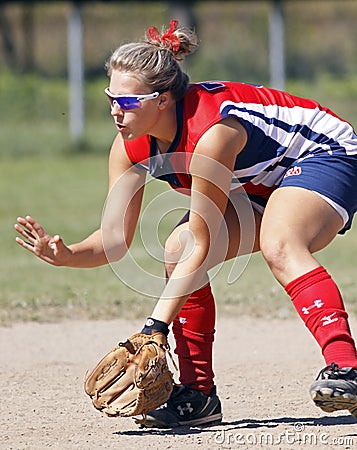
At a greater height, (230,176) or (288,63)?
(230,176)

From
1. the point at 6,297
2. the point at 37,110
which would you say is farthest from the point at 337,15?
the point at 6,297

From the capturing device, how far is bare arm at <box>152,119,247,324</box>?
10.8ft

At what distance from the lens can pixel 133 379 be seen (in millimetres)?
3451

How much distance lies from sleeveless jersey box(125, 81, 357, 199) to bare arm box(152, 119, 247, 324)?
0.22 ft

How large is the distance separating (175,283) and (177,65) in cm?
79

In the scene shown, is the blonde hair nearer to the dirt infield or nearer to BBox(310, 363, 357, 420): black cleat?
BBox(310, 363, 357, 420): black cleat

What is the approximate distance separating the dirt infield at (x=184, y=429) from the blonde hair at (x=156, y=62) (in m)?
1.25

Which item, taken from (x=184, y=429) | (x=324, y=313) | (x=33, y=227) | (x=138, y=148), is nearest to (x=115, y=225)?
(x=138, y=148)

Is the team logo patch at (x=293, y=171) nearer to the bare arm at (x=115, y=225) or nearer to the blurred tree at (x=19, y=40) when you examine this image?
the bare arm at (x=115, y=225)

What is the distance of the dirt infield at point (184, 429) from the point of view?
343 centimetres

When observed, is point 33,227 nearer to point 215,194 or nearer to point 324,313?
point 215,194

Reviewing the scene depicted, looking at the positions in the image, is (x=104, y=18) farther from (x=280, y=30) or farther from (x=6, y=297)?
(x=6, y=297)

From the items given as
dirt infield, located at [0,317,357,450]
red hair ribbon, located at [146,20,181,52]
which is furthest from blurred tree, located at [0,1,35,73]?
red hair ribbon, located at [146,20,181,52]

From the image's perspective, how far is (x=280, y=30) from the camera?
17.4 meters
